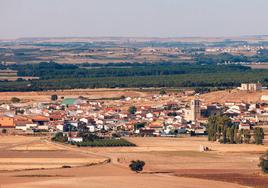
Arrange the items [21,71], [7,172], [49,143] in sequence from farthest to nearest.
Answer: [21,71] → [49,143] → [7,172]

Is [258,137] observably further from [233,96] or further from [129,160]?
[233,96]

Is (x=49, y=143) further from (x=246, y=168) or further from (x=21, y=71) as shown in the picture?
(x=21, y=71)

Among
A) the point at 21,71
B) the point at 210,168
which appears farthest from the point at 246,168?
the point at 21,71

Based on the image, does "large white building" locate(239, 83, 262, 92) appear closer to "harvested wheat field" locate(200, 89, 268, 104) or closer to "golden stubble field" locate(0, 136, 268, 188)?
"harvested wheat field" locate(200, 89, 268, 104)

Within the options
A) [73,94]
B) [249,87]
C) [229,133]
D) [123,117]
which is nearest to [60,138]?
[229,133]

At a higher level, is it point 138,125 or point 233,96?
point 138,125

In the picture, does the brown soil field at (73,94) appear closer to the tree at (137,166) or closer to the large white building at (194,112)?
the large white building at (194,112)

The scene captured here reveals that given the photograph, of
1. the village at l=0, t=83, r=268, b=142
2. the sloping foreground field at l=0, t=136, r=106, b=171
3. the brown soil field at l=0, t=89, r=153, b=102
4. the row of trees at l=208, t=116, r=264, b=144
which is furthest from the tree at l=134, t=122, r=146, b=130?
the brown soil field at l=0, t=89, r=153, b=102
